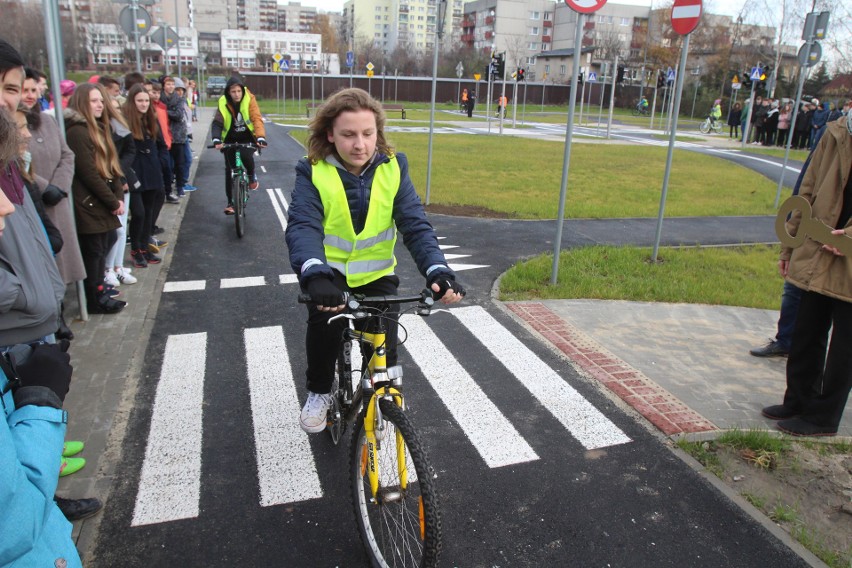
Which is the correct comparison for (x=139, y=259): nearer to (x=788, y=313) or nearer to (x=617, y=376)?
(x=617, y=376)

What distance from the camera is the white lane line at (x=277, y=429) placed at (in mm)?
3658

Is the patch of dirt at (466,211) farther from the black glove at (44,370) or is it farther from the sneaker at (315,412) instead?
the black glove at (44,370)

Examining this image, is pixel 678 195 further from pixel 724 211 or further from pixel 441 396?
pixel 441 396

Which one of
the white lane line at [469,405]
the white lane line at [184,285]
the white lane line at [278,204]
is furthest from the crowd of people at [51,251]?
the white lane line at [469,405]

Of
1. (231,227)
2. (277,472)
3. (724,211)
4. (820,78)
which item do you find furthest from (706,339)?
(820,78)

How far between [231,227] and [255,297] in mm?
3628

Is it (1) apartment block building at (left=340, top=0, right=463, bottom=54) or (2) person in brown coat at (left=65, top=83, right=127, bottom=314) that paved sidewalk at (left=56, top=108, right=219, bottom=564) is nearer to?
(2) person in brown coat at (left=65, top=83, right=127, bottom=314)

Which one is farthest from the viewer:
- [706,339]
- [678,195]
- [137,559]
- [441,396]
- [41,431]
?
[678,195]

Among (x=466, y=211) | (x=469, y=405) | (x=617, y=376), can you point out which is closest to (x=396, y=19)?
(x=466, y=211)

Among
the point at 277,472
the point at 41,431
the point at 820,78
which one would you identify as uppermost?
the point at 820,78

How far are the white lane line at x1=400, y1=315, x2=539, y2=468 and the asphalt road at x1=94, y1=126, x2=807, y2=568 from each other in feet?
0.05

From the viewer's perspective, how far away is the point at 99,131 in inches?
236

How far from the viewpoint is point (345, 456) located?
13.1 feet

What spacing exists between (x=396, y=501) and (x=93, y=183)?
4459 millimetres
